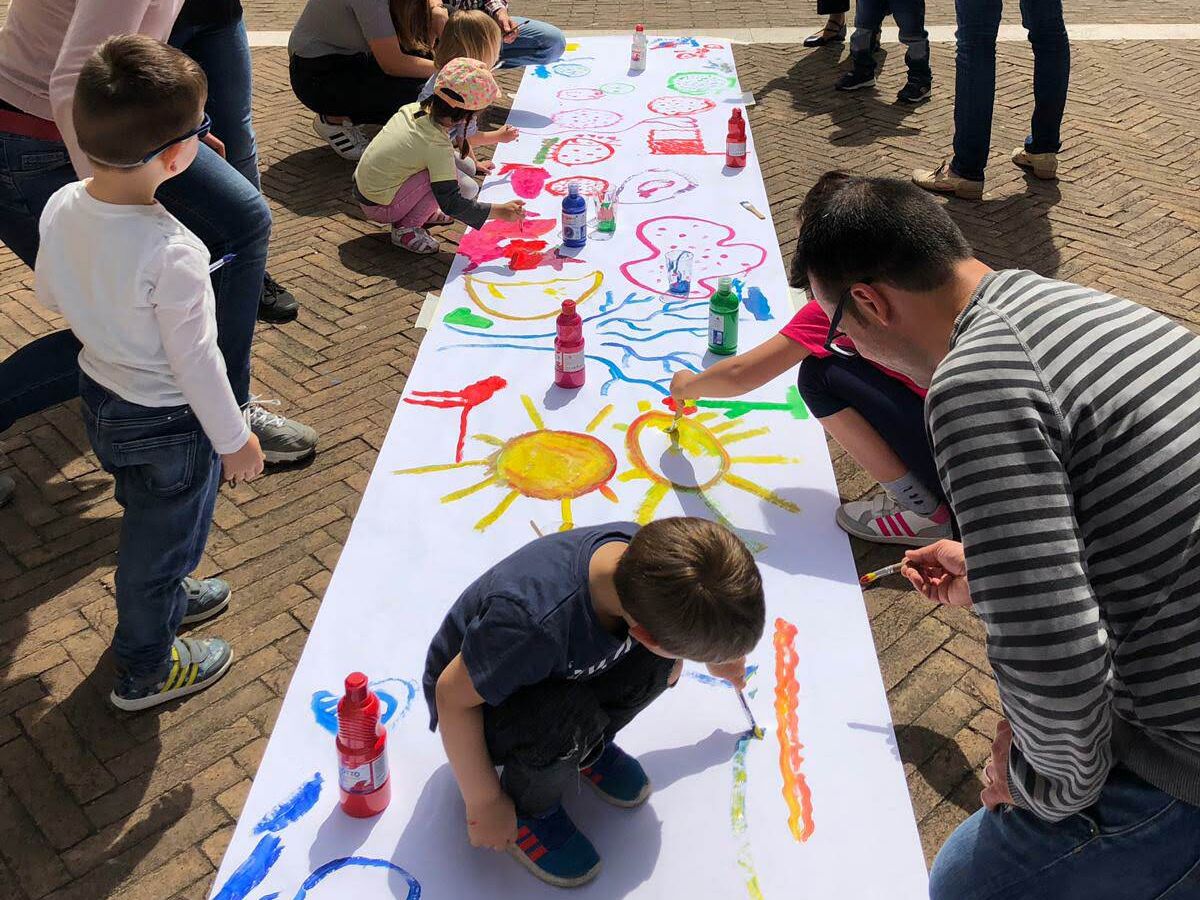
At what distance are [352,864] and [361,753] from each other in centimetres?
26

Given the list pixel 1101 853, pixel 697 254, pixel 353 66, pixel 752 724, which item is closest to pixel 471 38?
pixel 353 66

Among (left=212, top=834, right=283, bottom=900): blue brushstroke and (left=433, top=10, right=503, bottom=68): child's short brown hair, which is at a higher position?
(left=433, top=10, right=503, bottom=68): child's short brown hair

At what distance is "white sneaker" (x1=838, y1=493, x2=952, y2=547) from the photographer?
3188 millimetres

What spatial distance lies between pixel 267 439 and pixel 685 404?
1472 millimetres

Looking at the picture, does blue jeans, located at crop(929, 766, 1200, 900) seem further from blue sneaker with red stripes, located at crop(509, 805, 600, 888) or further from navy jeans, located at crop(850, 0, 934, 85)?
navy jeans, located at crop(850, 0, 934, 85)

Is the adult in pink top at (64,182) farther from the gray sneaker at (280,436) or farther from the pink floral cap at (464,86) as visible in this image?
the pink floral cap at (464,86)

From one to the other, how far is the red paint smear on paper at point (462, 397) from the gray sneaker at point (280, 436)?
0.41m

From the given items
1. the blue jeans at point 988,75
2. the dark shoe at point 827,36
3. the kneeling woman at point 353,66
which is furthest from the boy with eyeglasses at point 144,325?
the dark shoe at point 827,36

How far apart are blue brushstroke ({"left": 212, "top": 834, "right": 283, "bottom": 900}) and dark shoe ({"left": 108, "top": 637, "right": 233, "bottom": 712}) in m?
0.55

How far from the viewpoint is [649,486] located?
3418 mm

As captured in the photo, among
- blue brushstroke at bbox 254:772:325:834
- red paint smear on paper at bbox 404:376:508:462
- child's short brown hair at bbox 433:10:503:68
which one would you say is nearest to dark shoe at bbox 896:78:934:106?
child's short brown hair at bbox 433:10:503:68

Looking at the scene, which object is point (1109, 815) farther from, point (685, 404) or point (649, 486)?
point (685, 404)

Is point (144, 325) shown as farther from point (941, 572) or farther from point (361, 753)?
point (941, 572)

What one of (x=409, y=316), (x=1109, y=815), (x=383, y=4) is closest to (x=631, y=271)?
(x=409, y=316)
